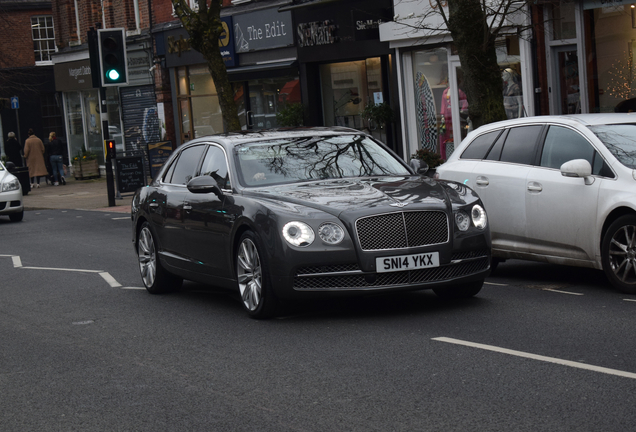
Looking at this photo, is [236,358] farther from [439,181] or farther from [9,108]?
[9,108]

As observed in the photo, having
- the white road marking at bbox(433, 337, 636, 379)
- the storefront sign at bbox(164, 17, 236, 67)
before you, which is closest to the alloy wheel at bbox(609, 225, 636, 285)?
the white road marking at bbox(433, 337, 636, 379)

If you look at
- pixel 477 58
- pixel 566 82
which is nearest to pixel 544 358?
pixel 477 58

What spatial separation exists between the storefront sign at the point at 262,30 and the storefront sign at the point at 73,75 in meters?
12.3

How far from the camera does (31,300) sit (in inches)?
403

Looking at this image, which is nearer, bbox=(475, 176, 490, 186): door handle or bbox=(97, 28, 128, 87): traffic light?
bbox=(475, 176, 490, 186): door handle

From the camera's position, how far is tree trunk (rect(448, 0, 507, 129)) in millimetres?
13328

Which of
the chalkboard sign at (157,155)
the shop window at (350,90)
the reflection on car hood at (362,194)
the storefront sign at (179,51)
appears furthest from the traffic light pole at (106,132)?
the reflection on car hood at (362,194)

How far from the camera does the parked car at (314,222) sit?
24.9ft

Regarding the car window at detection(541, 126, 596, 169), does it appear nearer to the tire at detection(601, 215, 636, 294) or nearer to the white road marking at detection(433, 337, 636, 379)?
the tire at detection(601, 215, 636, 294)

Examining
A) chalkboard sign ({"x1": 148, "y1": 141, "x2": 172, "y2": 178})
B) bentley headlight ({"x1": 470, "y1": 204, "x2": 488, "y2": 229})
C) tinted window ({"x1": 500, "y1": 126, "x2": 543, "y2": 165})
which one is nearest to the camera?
bentley headlight ({"x1": 470, "y1": 204, "x2": 488, "y2": 229})

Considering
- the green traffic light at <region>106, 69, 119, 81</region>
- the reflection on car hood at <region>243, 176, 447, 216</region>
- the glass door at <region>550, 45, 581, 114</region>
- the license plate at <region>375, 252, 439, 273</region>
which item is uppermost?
the green traffic light at <region>106, 69, 119, 81</region>

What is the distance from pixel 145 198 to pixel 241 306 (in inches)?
80.3

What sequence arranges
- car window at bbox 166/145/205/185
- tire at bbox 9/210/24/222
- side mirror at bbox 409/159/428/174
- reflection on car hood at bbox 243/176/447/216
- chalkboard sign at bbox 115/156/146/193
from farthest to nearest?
1. chalkboard sign at bbox 115/156/146/193
2. tire at bbox 9/210/24/222
3. car window at bbox 166/145/205/185
4. side mirror at bbox 409/159/428/174
5. reflection on car hood at bbox 243/176/447/216

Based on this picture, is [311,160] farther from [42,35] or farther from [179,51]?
[42,35]
